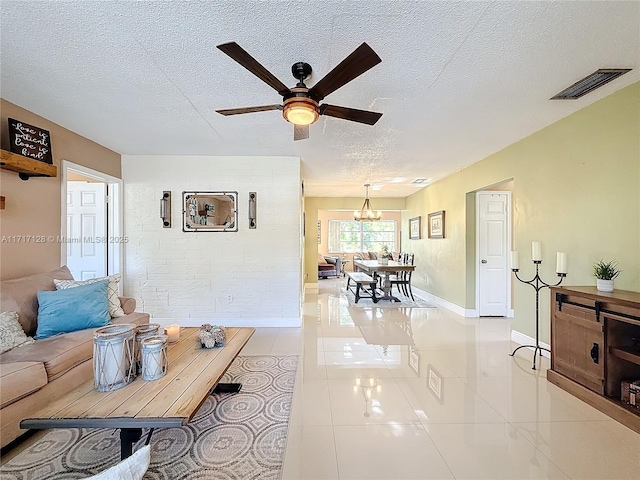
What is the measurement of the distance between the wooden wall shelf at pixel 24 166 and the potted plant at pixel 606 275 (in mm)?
4985

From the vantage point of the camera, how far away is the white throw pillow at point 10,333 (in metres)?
2.28

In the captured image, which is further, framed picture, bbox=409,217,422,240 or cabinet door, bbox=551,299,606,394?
framed picture, bbox=409,217,422,240

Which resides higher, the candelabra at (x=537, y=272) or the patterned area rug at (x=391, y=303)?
the candelabra at (x=537, y=272)

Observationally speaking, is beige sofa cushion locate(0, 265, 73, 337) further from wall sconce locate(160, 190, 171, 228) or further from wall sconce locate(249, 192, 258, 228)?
wall sconce locate(249, 192, 258, 228)

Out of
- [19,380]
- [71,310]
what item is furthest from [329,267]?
[19,380]

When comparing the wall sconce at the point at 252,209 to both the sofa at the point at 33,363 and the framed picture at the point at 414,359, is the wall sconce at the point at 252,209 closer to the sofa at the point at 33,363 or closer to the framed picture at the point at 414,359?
the sofa at the point at 33,363

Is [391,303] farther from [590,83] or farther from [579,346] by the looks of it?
[590,83]

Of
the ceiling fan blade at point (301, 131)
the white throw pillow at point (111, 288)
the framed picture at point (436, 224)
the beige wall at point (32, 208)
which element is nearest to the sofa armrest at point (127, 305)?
the white throw pillow at point (111, 288)

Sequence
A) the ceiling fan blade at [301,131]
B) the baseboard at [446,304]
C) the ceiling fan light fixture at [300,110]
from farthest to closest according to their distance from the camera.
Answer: the baseboard at [446,304], the ceiling fan blade at [301,131], the ceiling fan light fixture at [300,110]

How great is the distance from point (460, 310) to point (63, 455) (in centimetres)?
543

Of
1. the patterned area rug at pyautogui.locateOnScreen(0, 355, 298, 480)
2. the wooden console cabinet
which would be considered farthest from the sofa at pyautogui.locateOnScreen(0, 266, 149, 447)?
the wooden console cabinet

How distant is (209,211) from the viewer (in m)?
4.80

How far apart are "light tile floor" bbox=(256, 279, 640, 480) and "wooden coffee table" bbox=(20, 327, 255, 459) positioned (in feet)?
2.22

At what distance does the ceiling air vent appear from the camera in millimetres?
2365
